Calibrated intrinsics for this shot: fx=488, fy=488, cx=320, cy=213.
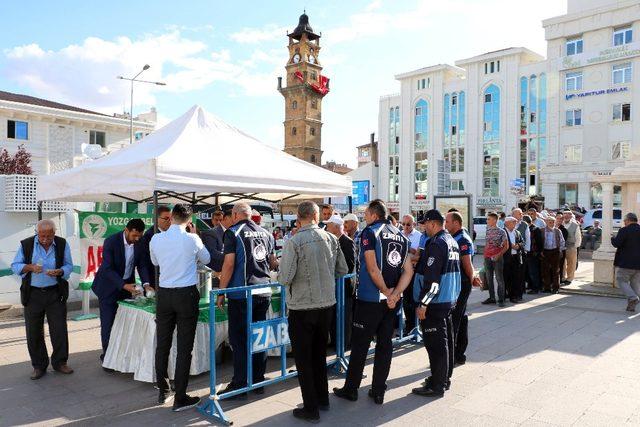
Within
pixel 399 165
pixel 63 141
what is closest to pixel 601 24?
pixel 399 165

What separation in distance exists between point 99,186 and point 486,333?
19.1ft

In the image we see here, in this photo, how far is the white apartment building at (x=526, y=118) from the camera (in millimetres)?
38500

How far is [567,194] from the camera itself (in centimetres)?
4016

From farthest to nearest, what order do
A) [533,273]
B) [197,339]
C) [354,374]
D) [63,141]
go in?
[63,141]
[533,273]
[197,339]
[354,374]

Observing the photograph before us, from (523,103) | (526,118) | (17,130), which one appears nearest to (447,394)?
(17,130)

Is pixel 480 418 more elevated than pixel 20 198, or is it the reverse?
pixel 20 198

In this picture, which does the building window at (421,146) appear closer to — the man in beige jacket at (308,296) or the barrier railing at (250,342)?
the barrier railing at (250,342)

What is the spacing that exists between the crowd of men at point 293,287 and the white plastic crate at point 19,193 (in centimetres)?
355

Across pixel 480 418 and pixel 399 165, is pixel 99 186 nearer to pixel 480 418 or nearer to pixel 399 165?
pixel 480 418

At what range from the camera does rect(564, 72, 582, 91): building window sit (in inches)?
1599

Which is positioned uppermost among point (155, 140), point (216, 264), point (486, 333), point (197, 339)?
point (155, 140)

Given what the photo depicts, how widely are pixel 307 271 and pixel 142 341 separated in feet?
7.14

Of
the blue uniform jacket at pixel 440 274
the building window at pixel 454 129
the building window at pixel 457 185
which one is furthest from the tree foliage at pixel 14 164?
the building window at pixel 457 185

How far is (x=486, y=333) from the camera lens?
7496 millimetres
